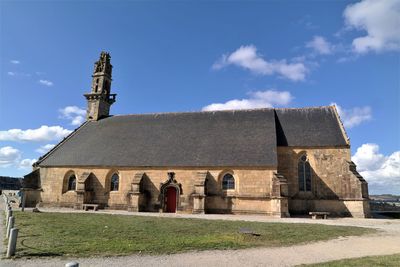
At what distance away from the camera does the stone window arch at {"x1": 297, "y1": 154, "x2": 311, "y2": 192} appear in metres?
24.5

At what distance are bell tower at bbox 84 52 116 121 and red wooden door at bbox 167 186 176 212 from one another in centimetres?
1498

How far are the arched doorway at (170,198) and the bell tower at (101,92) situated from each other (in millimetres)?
14914

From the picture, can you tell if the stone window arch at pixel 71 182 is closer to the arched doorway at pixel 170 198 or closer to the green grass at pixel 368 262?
the arched doorway at pixel 170 198

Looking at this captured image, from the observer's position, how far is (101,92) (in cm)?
3481

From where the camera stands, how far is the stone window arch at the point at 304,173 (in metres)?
24.5

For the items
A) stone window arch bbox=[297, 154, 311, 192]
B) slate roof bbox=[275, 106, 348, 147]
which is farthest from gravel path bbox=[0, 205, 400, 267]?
slate roof bbox=[275, 106, 348, 147]

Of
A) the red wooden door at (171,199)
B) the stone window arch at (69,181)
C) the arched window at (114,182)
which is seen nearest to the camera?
the red wooden door at (171,199)

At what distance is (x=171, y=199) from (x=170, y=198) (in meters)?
0.12

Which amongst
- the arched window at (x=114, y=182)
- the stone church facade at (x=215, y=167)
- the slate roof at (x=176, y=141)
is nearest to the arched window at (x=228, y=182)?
the stone church facade at (x=215, y=167)

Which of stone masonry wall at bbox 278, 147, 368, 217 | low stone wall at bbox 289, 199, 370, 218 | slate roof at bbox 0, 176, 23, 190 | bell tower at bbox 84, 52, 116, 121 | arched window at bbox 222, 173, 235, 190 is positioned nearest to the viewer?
low stone wall at bbox 289, 199, 370, 218

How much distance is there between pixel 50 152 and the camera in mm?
30062

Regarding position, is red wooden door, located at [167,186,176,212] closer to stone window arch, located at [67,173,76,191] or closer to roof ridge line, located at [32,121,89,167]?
stone window arch, located at [67,173,76,191]

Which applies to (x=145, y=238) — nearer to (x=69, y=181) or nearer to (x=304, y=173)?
(x=304, y=173)

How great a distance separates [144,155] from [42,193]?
34.0 ft
